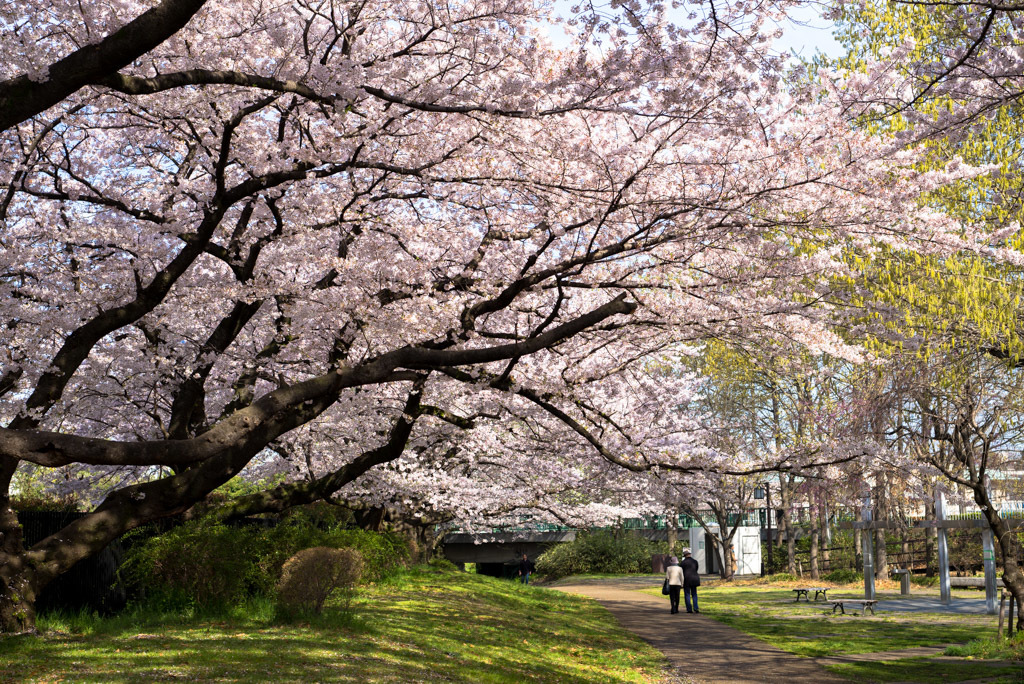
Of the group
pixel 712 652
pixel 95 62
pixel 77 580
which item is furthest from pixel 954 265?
pixel 77 580

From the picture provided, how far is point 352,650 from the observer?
9820mm

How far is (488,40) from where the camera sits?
827 centimetres

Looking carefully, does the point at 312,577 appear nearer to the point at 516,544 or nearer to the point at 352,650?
the point at 352,650

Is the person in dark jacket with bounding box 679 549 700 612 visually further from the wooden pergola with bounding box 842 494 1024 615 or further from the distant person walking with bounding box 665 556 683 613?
the wooden pergola with bounding box 842 494 1024 615

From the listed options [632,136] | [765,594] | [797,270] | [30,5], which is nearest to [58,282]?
[30,5]

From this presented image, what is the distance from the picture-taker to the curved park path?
11250 mm

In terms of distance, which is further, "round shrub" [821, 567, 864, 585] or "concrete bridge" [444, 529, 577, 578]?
"concrete bridge" [444, 529, 577, 578]

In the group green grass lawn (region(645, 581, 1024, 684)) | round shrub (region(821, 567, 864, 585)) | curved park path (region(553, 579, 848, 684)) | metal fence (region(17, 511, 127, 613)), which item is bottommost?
curved park path (region(553, 579, 848, 684))

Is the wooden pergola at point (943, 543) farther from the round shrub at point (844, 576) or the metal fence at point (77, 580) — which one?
the metal fence at point (77, 580)

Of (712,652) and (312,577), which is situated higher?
(312,577)

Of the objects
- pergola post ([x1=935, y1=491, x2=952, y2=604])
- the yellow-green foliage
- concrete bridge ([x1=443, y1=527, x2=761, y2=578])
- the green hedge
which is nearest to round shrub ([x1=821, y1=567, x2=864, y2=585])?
concrete bridge ([x1=443, y1=527, x2=761, y2=578])

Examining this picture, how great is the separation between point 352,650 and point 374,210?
571 centimetres

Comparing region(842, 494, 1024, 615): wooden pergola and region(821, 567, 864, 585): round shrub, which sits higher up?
region(842, 494, 1024, 615): wooden pergola

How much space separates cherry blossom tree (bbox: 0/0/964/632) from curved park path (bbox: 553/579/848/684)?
2.97m
